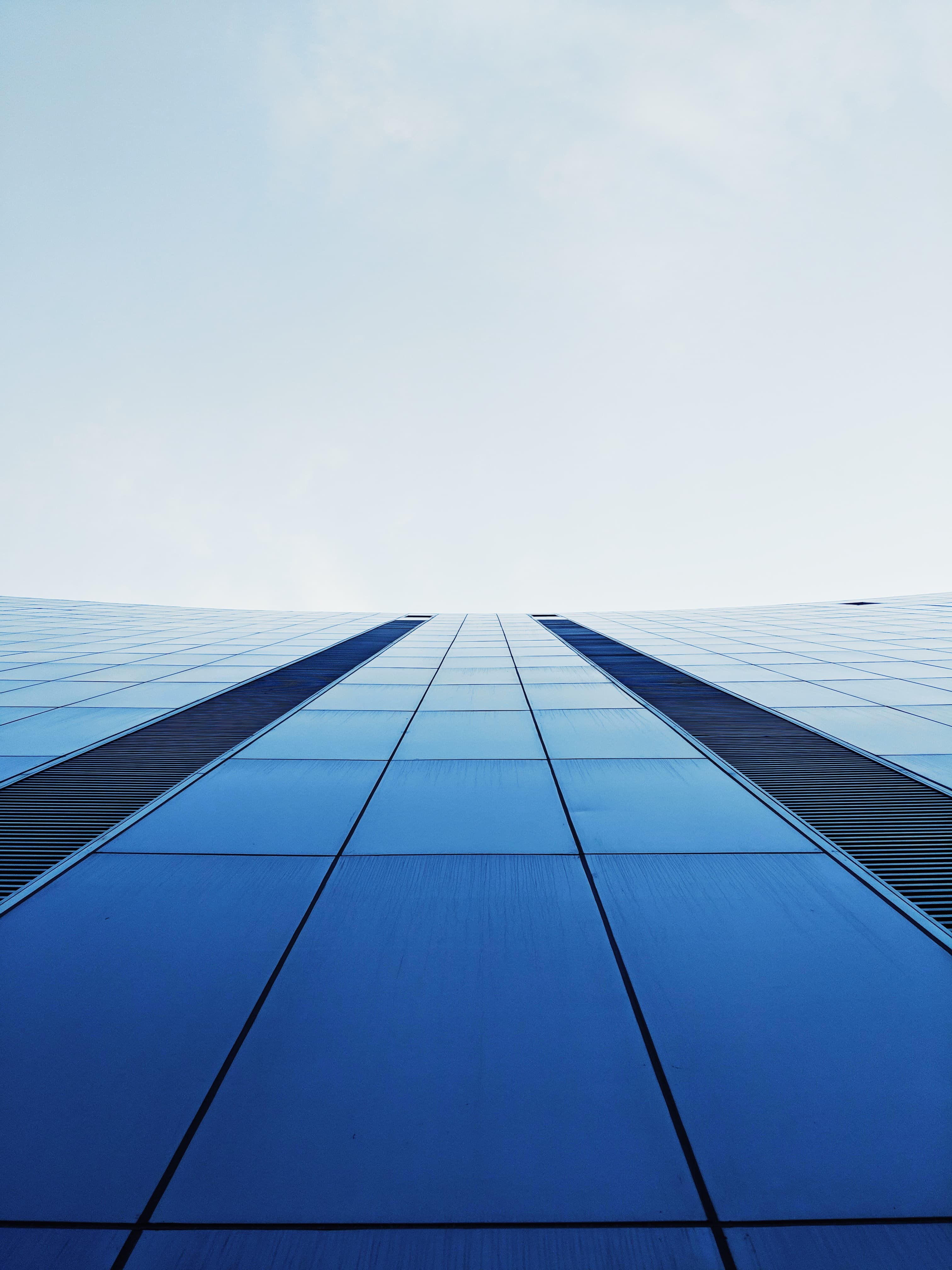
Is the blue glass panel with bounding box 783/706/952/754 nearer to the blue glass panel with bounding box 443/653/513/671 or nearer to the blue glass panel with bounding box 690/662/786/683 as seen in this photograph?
the blue glass panel with bounding box 690/662/786/683

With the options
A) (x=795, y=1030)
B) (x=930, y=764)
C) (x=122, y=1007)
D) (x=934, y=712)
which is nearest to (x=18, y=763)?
(x=122, y=1007)

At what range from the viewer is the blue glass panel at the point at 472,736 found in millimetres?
6555

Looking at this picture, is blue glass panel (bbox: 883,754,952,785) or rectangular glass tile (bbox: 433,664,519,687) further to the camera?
rectangular glass tile (bbox: 433,664,519,687)

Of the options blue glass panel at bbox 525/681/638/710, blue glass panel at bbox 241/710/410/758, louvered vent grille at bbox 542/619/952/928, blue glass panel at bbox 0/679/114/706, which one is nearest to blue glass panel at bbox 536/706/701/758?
blue glass panel at bbox 525/681/638/710

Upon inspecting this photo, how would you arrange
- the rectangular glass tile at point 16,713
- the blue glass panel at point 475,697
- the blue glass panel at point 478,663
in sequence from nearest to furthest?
1. the rectangular glass tile at point 16,713
2. the blue glass panel at point 475,697
3. the blue glass panel at point 478,663

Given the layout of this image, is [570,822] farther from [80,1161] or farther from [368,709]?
[368,709]

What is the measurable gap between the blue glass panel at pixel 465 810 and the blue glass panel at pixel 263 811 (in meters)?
0.29

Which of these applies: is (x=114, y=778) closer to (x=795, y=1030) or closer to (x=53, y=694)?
(x=53, y=694)

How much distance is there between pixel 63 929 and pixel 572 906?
11.4ft

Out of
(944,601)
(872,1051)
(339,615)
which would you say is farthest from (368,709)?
(944,601)

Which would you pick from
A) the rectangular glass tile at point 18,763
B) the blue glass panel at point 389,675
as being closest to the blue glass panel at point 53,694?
the rectangular glass tile at point 18,763

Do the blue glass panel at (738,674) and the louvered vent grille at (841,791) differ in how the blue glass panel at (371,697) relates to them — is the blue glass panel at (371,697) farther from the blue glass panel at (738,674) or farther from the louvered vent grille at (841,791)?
the blue glass panel at (738,674)

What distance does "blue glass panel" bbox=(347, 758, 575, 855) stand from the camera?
177 inches

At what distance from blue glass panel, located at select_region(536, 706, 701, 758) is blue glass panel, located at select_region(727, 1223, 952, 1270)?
4.50 metres
